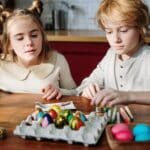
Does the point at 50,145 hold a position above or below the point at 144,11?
below

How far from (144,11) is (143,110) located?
1.80ft

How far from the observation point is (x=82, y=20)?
3.56 m

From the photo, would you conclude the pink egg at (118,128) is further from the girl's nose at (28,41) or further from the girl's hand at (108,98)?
the girl's nose at (28,41)

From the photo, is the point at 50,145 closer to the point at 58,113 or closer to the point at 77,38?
the point at 58,113

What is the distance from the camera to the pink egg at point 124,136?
2.85 feet

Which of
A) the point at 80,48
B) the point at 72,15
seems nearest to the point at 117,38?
the point at 80,48

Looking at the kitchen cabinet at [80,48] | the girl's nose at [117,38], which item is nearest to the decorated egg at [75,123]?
the girl's nose at [117,38]

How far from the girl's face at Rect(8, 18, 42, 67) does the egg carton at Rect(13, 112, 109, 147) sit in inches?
27.8

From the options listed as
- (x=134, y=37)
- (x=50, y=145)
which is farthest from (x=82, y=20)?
(x=50, y=145)

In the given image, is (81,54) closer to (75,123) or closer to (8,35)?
(8,35)

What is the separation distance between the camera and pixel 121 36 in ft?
4.97

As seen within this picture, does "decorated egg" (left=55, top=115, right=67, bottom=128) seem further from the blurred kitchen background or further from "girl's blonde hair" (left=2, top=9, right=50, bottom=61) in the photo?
the blurred kitchen background

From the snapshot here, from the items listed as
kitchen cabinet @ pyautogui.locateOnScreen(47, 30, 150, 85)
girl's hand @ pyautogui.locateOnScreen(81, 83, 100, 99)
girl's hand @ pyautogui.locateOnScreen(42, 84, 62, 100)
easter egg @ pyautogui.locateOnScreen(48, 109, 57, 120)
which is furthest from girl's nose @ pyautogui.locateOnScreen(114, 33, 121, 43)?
kitchen cabinet @ pyautogui.locateOnScreen(47, 30, 150, 85)

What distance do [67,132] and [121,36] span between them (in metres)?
0.68
